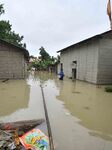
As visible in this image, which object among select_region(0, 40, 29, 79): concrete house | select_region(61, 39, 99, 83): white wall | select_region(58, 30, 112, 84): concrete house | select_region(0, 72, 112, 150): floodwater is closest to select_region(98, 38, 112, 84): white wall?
select_region(58, 30, 112, 84): concrete house

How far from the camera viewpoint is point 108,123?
529 centimetres

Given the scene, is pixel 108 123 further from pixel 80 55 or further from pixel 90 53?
pixel 80 55

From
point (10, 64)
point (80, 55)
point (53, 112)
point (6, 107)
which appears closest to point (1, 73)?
point (10, 64)

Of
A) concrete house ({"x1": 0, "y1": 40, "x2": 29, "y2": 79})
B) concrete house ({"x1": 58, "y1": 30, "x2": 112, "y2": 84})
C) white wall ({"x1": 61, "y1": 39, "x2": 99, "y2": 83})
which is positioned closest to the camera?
concrete house ({"x1": 58, "y1": 30, "x2": 112, "y2": 84})

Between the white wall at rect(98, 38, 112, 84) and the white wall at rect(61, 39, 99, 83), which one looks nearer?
the white wall at rect(98, 38, 112, 84)

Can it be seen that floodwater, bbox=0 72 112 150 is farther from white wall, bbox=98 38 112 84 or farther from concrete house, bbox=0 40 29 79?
concrete house, bbox=0 40 29 79

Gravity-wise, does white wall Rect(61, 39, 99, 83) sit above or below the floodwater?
above

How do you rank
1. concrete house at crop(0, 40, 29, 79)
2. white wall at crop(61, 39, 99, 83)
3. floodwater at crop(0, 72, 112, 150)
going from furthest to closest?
concrete house at crop(0, 40, 29, 79) < white wall at crop(61, 39, 99, 83) < floodwater at crop(0, 72, 112, 150)

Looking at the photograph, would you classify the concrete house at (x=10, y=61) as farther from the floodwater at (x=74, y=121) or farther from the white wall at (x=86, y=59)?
the floodwater at (x=74, y=121)

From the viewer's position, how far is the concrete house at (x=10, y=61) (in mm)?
18266

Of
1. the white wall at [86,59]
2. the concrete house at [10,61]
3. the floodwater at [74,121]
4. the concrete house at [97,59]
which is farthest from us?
the concrete house at [10,61]

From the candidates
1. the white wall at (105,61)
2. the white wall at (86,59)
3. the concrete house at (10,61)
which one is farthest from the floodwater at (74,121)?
the concrete house at (10,61)

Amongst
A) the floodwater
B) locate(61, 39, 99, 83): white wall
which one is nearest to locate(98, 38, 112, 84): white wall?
locate(61, 39, 99, 83): white wall

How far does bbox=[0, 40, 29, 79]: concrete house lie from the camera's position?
18.3 meters
